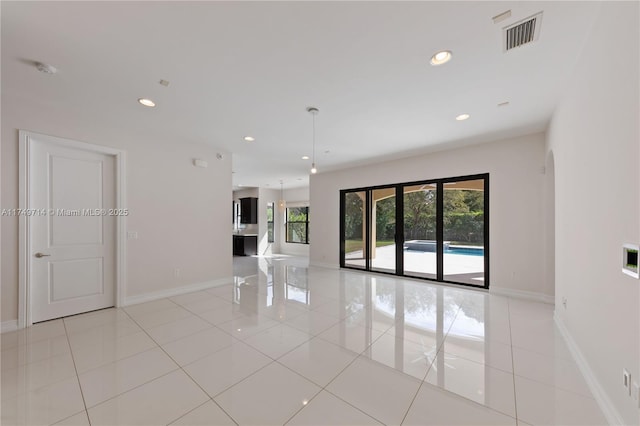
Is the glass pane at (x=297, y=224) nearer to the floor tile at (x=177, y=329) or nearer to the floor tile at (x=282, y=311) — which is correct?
the floor tile at (x=282, y=311)

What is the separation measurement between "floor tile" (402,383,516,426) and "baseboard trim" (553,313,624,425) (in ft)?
2.07

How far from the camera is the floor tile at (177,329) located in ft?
8.97

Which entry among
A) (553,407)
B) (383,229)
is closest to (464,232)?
(383,229)

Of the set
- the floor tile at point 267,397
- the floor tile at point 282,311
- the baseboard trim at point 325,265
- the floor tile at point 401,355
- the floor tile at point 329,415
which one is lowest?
the baseboard trim at point 325,265

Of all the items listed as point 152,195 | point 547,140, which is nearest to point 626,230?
point 547,140

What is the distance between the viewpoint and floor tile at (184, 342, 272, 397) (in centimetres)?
197

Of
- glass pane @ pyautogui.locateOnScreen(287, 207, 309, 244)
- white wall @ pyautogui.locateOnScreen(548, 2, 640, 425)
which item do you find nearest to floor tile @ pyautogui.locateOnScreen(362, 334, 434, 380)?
white wall @ pyautogui.locateOnScreen(548, 2, 640, 425)

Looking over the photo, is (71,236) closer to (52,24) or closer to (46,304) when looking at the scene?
(46,304)

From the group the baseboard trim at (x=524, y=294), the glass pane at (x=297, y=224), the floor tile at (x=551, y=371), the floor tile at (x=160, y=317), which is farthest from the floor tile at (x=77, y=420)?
the glass pane at (x=297, y=224)

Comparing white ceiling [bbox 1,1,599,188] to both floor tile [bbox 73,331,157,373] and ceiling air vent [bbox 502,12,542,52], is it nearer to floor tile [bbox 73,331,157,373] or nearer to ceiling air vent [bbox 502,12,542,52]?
ceiling air vent [bbox 502,12,542,52]

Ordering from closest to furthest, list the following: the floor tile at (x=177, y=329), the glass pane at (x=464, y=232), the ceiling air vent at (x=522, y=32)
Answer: the ceiling air vent at (x=522, y=32) → the floor tile at (x=177, y=329) → the glass pane at (x=464, y=232)

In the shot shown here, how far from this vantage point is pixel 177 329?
2943 mm

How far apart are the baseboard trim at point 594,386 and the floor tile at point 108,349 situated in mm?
3796

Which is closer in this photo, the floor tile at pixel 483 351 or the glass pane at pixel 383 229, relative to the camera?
the floor tile at pixel 483 351
